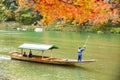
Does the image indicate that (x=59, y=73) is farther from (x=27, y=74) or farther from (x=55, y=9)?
(x=55, y=9)

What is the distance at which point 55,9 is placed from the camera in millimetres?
11258

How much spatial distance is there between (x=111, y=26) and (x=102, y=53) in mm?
34623

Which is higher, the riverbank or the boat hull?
the boat hull

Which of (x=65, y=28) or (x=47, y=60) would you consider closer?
(x=47, y=60)

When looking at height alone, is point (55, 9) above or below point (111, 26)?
above

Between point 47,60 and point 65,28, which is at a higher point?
point 47,60

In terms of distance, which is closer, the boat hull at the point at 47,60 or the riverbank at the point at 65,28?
the boat hull at the point at 47,60

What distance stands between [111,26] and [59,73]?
156 feet


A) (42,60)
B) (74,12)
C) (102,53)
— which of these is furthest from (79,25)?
(74,12)

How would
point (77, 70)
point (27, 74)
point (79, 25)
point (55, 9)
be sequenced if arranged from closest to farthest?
point (55, 9) → point (27, 74) → point (77, 70) → point (79, 25)

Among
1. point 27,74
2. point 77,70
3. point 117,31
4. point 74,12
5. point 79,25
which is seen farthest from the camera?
point 79,25

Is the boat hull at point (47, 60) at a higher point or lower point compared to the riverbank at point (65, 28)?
higher

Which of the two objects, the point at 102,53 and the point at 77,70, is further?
the point at 102,53

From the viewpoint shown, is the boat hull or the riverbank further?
the riverbank
